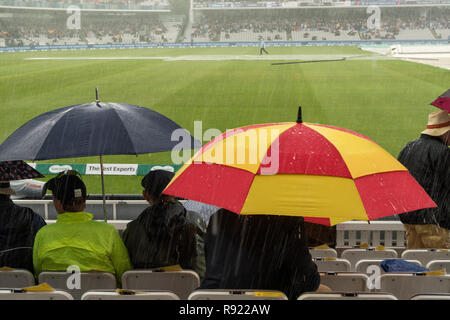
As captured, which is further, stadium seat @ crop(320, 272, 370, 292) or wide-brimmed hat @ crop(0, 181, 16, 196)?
wide-brimmed hat @ crop(0, 181, 16, 196)

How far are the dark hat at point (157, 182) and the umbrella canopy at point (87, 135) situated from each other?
26.7 inches

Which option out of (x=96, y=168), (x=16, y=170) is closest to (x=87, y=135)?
(x=16, y=170)

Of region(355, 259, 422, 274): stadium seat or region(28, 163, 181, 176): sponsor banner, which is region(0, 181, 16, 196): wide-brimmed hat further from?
region(28, 163, 181, 176): sponsor banner

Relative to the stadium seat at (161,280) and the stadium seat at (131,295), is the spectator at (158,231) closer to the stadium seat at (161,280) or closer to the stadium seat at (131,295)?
the stadium seat at (161,280)

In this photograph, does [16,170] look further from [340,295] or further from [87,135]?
[340,295]

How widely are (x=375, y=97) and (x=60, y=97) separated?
11.8 metres

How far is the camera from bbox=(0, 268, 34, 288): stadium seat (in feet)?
9.87

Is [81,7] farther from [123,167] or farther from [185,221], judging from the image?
[185,221]

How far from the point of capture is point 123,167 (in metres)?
9.68

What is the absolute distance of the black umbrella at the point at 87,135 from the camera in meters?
3.90

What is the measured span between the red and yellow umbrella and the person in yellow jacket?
0.57 meters

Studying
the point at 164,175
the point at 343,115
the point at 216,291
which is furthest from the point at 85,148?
the point at 343,115

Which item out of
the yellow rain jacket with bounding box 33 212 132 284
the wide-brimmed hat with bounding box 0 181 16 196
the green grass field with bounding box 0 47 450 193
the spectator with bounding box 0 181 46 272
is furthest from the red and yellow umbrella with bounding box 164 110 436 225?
the green grass field with bounding box 0 47 450 193

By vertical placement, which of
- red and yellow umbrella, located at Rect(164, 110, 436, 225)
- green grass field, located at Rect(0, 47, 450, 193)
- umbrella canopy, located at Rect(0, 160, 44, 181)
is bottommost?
green grass field, located at Rect(0, 47, 450, 193)
